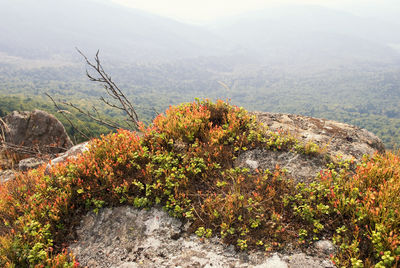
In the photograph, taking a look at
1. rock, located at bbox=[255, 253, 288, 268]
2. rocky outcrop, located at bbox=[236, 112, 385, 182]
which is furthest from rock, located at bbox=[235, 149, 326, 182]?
rock, located at bbox=[255, 253, 288, 268]

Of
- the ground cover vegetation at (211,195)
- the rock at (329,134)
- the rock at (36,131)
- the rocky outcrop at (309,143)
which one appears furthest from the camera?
the rock at (36,131)

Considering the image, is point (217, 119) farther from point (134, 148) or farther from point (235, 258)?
point (235, 258)

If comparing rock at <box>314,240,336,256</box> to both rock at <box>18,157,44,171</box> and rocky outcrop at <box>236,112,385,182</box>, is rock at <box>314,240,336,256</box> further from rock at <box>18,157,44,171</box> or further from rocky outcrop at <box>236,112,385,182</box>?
rock at <box>18,157,44,171</box>

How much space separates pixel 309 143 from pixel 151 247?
4.55 m

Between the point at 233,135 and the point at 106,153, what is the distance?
3487 mm

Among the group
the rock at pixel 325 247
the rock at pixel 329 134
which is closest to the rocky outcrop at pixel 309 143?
the rock at pixel 329 134

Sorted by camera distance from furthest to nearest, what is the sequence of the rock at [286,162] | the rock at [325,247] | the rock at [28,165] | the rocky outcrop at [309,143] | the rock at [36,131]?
1. the rock at [36,131]
2. the rock at [28,165]
3. the rocky outcrop at [309,143]
4. the rock at [286,162]
5. the rock at [325,247]

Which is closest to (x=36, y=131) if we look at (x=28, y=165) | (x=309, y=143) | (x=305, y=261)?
(x=28, y=165)

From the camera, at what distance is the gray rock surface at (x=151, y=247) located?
12.3 ft

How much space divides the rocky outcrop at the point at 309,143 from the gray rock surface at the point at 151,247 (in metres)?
2.19

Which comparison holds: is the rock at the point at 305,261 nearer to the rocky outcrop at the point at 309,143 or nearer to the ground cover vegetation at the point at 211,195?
the ground cover vegetation at the point at 211,195

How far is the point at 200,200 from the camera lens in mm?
4973

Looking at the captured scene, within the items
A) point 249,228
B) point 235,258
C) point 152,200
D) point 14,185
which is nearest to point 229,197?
point 249,228

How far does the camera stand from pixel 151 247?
4277mm
